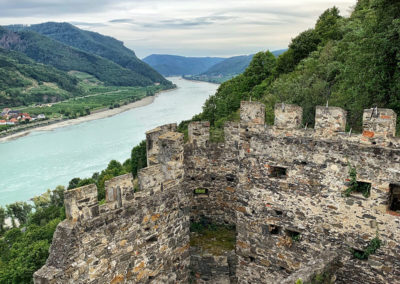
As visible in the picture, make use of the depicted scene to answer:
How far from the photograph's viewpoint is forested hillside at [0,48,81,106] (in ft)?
372

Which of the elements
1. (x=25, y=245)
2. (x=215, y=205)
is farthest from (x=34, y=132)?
(x=215, y=205)

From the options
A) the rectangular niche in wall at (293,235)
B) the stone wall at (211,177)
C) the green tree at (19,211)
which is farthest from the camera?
the green tree at (19,211)

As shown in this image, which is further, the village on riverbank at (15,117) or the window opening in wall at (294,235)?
the village on riverbank at (15,117)

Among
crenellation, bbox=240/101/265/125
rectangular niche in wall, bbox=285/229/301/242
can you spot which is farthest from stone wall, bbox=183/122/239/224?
rectangular niche in wall, bbox=285/229/301/242

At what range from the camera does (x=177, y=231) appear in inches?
315

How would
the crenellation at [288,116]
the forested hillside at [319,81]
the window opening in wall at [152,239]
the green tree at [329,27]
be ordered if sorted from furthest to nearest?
1. the green tree at [329,27]
2. the forested hillside at [319,81]
3. the window opening in wall at [152,239]
4. the crenellation at [288,116]

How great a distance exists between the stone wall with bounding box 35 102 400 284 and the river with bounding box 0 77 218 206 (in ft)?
141

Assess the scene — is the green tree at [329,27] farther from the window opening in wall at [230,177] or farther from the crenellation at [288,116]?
the crenellation at [288,116]

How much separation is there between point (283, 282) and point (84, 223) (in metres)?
3.84

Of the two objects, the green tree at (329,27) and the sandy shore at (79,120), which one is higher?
the green tree at (329,27)

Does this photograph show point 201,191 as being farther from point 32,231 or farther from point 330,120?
point 32,231

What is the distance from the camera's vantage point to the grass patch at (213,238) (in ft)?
29.8

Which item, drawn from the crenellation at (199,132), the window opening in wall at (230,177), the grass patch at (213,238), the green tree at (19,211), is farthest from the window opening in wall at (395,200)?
the green tree at (19,211)

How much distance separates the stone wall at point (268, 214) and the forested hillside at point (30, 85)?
120 m
